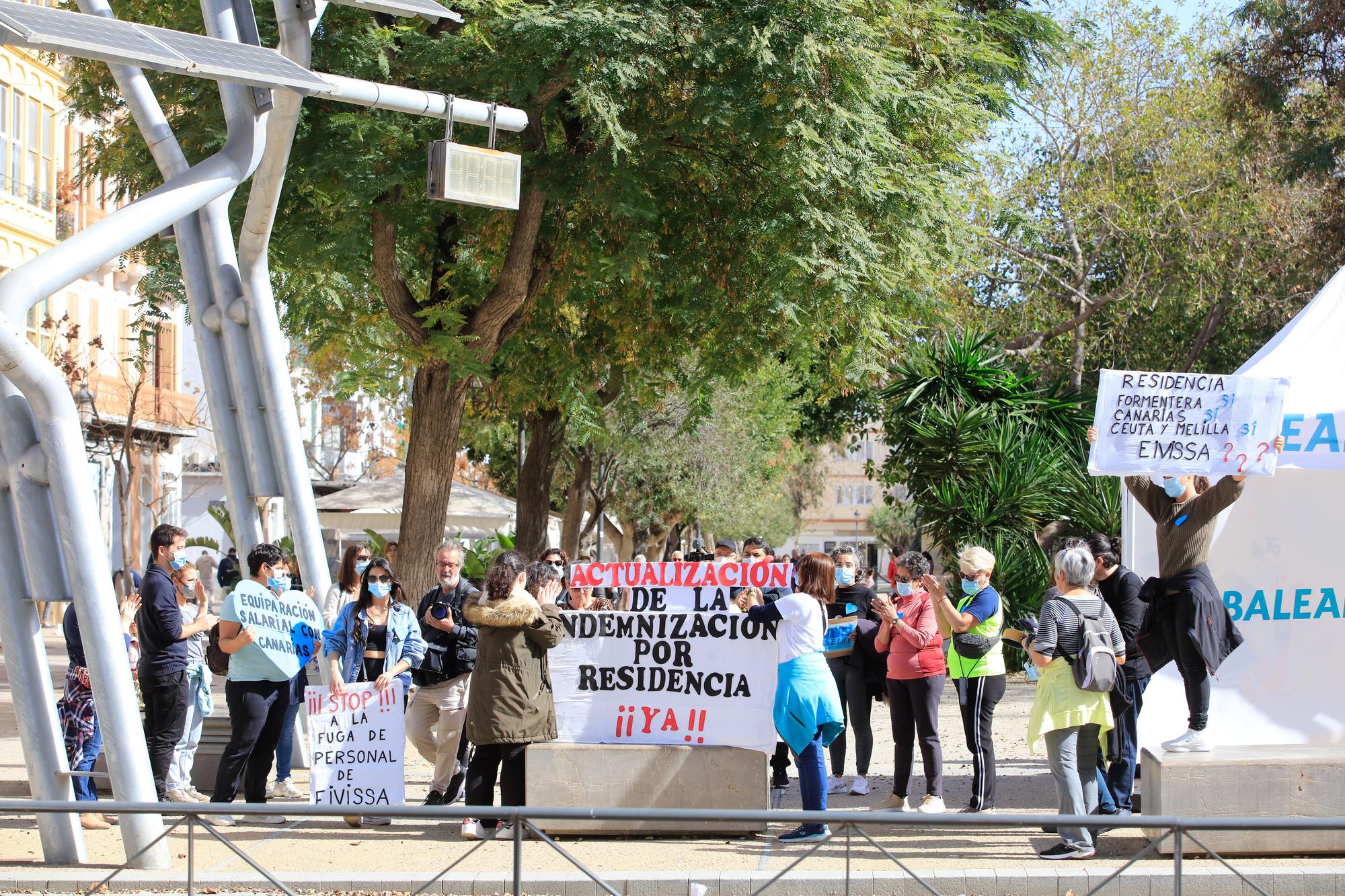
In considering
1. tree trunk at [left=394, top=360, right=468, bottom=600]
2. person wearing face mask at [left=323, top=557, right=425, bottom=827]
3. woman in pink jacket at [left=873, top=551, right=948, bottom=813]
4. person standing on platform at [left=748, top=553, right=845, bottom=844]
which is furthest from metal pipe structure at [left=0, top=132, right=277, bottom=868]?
tree trunk at [left=394, top=360, right=468, bottom=600]

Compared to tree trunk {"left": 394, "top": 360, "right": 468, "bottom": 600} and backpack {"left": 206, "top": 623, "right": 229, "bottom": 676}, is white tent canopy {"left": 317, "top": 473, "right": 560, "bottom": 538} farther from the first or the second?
backpack {"left": 206, "top": 623, "right": 229, "bottom": 676}

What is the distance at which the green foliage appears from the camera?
17391mm

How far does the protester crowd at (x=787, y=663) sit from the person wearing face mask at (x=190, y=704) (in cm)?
2

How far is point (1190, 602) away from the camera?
27.0ft

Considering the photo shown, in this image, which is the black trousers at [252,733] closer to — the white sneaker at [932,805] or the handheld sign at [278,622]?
the handheld sign at [278,622]

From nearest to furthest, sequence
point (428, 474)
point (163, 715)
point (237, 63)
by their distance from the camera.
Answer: point (237, 63), point (163, 715), point (428, 474)

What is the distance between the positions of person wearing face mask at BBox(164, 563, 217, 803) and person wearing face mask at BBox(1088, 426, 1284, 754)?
5706 mm

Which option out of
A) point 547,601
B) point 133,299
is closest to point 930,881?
point 547,601

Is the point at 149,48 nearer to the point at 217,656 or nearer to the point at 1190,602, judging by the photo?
the point at 217,656

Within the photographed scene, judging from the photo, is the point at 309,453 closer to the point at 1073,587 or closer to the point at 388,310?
the point at 388,310

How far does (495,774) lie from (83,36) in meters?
4.46

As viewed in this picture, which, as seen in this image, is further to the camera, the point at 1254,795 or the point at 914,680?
the point at 914,680

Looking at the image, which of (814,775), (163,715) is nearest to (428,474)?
(163,715)

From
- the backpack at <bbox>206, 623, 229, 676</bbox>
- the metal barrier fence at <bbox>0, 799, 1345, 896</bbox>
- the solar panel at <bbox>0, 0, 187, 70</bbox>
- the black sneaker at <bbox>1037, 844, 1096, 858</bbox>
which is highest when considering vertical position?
the solar panel at <bbox>0, 0, 187, 70</bbox>
